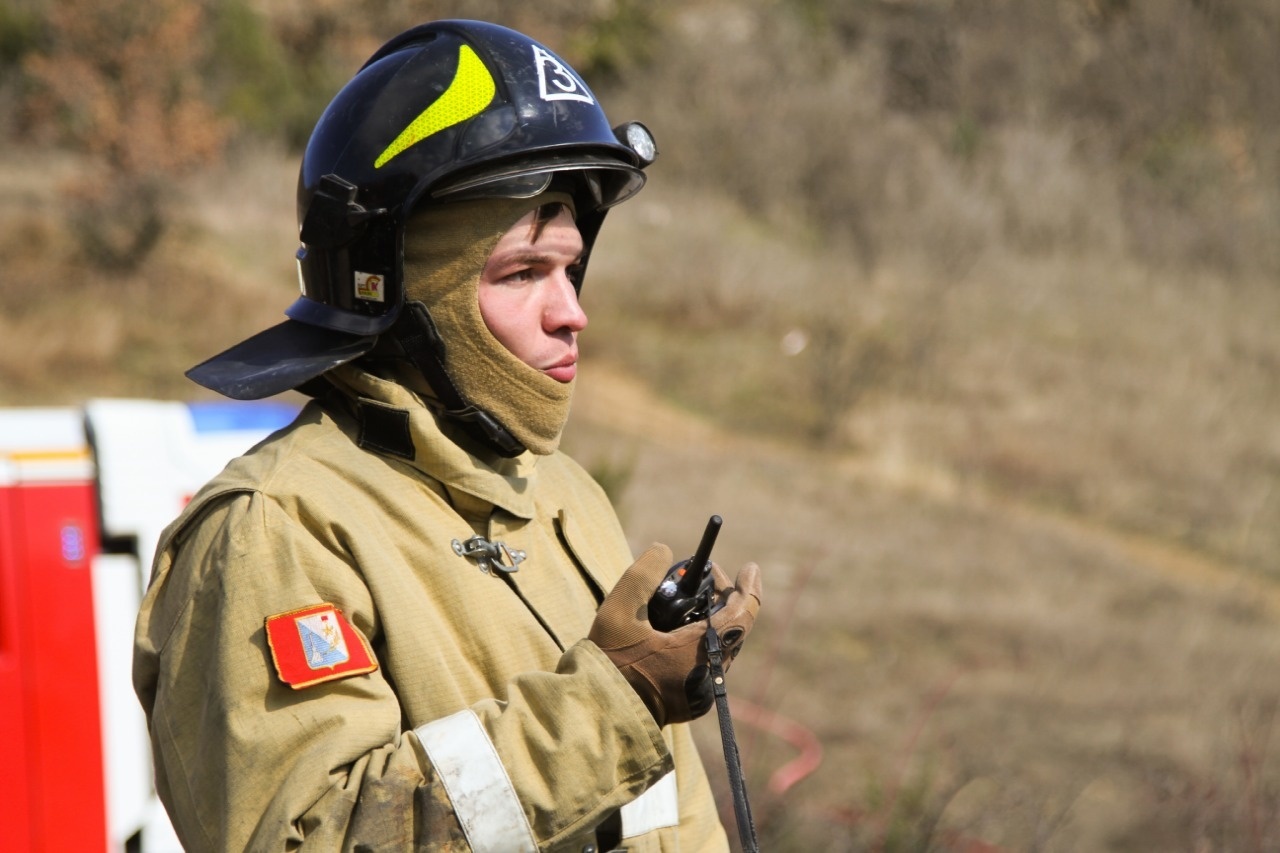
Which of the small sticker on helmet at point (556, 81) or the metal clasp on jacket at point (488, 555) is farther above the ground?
the small sticker on helmet at point (556, 81)

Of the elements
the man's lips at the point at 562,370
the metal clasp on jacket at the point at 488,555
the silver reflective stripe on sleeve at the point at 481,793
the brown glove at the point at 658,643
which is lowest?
the silver reflective stripe on sleeve at the point at 481,793

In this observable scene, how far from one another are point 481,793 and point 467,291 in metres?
0.78

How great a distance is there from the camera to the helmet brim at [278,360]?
2.04 m

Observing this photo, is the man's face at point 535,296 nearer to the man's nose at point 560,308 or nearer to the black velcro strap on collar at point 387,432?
the man's nose at point 560,308

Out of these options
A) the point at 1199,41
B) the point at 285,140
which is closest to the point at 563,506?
the point at 285,140

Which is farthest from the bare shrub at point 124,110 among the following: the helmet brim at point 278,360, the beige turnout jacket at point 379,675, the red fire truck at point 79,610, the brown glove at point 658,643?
the brown glove at point 658,643

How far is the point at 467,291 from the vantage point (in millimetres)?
2109

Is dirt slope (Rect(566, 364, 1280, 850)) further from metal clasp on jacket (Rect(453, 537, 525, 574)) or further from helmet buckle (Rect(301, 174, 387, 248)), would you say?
helmet buckle (Rect(301, 174, 387, 248))

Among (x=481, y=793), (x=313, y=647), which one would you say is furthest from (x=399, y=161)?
(x=481, y=793)

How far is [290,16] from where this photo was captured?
2889cm

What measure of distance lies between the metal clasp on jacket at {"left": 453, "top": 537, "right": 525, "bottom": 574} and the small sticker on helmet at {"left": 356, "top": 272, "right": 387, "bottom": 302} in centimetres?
40

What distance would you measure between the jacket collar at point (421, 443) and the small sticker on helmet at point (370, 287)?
0.37ft

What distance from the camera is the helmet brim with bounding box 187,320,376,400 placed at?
2039mm

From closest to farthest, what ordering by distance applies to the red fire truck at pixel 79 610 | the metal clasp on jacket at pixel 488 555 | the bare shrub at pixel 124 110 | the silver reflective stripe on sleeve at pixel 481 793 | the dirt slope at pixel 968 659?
the silver reflective stripe on sleeve at pixel 481 793 → the metal clasp on jacket at pixel 488 555 → the red fire truck at pixel 79 610 → the dirt slope at pixel 968 659 → the bare shrub at pixel 124 110
